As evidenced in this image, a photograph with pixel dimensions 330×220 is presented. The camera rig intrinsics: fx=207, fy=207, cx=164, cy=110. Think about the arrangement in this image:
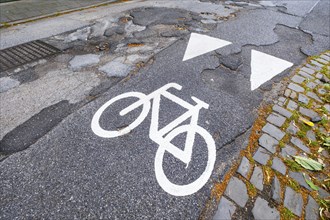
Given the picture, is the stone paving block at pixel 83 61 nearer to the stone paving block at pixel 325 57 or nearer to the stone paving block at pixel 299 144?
the stone paving block at pixel 299 144

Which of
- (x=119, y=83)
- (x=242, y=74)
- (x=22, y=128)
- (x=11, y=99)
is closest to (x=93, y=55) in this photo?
(x=119, y=83)

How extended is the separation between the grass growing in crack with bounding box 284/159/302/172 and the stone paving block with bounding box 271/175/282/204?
278mm

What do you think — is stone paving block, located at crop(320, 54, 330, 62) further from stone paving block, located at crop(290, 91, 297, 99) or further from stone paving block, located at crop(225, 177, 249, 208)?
stone paving block, located at crop(225, 177, 249, 208)

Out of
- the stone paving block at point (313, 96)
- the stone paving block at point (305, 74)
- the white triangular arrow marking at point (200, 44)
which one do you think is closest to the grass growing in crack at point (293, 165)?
the stone paving block at point (313, 96)

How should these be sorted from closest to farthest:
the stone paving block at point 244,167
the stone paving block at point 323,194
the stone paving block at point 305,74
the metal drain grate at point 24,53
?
the stone paving block at point 323,194 < the stone paving block at point 244,167 < the stone paving block at point 305,74 < the metal drain grate at point 24,53

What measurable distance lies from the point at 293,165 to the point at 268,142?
0.37 metres

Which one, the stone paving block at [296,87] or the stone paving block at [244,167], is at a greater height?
the stone paving block at [296,87]

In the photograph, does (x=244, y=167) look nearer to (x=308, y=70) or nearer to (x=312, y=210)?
(x=312, y=210)

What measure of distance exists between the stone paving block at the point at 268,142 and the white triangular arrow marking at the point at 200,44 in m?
2.22

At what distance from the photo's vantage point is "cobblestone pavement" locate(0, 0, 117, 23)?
21.2 ft

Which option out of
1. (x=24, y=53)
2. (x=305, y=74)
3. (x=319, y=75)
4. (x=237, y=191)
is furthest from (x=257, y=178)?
(x=24, y=53)

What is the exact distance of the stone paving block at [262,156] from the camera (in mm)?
2372

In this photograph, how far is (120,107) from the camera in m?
3.00

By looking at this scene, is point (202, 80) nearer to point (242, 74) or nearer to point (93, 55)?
point (242, 74)
